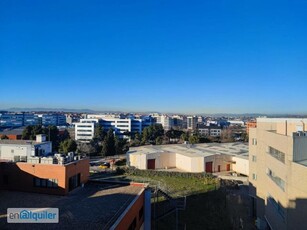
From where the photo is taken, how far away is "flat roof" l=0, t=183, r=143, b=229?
1020 cm

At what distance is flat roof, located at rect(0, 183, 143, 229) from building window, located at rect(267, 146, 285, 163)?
7.80 meters

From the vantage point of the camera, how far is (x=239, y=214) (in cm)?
2064

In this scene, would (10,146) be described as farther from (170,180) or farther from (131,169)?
(170,180)

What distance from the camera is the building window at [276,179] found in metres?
14.1

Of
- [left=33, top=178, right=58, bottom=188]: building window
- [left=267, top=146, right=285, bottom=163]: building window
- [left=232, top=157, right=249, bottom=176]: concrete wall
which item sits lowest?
[left=232, top=157, right=249, bottom=176]: concrete wall

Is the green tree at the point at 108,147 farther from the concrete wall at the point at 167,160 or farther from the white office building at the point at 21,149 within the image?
the concrete wall at the point at 167,160

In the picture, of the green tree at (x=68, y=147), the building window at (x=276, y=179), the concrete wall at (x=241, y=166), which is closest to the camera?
the building window at (x=276, y=179)

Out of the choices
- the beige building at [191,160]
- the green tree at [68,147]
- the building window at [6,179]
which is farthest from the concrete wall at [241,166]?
the building window at [6,179]

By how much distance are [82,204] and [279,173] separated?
10.1 m

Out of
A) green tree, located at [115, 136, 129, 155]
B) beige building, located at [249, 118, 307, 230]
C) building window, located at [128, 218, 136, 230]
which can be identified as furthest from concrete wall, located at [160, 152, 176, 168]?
building window, located at [128, 218, 136, 230]

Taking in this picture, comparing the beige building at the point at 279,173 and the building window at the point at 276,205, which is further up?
the beige building at the point at 279,173

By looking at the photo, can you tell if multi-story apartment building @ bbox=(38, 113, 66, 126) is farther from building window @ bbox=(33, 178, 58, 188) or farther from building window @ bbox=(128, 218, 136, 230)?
building window @ bbox=(128, 218, 136, 230)

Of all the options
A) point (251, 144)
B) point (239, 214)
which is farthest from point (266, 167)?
point (239, 214)

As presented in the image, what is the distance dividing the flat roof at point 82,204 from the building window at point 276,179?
7499mm
